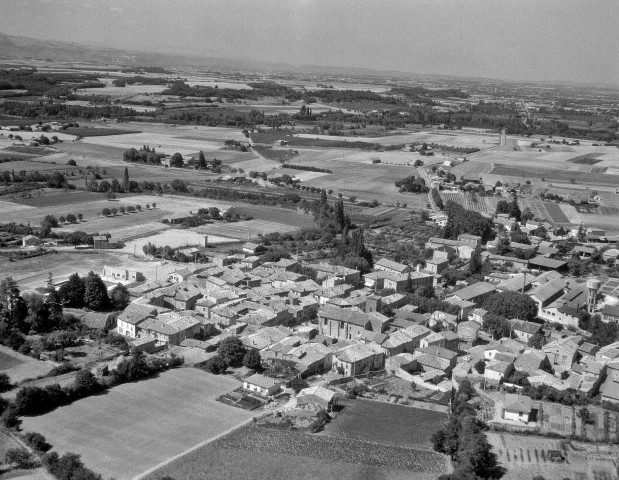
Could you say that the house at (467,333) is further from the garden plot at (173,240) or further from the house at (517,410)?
the garden plot at (173,240)

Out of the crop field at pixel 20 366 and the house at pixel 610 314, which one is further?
the house at pixel 610 314

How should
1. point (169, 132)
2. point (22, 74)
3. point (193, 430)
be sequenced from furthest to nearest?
point (22, 74) < point (169, 132) < point (193, 430)

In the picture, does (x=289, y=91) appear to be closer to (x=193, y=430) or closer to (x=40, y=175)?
(x=40, y=175)

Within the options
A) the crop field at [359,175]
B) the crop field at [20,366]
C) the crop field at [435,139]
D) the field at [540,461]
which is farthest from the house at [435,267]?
the crop field at [435,139]

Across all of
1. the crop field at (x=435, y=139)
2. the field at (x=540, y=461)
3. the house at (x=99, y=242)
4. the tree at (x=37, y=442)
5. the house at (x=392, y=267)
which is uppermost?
the crop field at (x=435, y=139)

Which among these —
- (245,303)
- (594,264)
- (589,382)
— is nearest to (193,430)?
(245,303)

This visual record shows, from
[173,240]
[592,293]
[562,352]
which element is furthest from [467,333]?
[173,240]

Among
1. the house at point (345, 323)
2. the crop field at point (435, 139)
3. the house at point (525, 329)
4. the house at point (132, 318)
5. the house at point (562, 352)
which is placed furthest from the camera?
the crop field at point (435, 139)

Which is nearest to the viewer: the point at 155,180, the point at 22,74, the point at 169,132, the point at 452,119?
the point at 155,180
